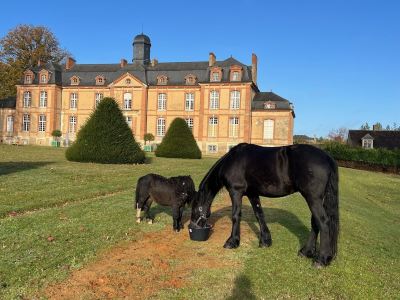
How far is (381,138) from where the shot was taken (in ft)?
182

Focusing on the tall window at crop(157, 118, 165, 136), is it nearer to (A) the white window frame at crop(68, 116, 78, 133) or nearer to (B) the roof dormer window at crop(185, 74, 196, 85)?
(B) the roof dormer window at crop(185, 74, 196, 85)

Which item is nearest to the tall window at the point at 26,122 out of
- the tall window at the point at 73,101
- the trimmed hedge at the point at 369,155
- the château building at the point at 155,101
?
the château building at the point at 155,101

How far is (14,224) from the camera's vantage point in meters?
7.36

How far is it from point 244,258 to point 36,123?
55.2 m

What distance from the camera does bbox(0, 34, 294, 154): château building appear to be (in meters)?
50.0

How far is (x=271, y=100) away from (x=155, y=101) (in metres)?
15.6

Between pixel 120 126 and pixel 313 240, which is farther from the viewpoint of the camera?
pixel 120 126

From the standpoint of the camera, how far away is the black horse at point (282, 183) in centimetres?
567

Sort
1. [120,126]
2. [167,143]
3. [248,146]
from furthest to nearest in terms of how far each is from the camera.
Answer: [167,143]
[120,126]
[248,146]

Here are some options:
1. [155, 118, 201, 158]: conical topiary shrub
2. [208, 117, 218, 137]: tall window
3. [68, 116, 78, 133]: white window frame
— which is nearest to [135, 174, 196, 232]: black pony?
[155, 118, 201, 158]: conical topiary shrub

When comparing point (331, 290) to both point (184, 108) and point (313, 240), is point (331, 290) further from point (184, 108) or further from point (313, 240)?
point (184, 108)

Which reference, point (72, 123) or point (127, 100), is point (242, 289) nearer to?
point (127, 100)

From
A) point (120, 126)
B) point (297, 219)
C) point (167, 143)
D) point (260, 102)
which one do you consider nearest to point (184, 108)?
point (260, 102)

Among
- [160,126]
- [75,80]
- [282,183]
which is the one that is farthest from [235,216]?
[75,80]
